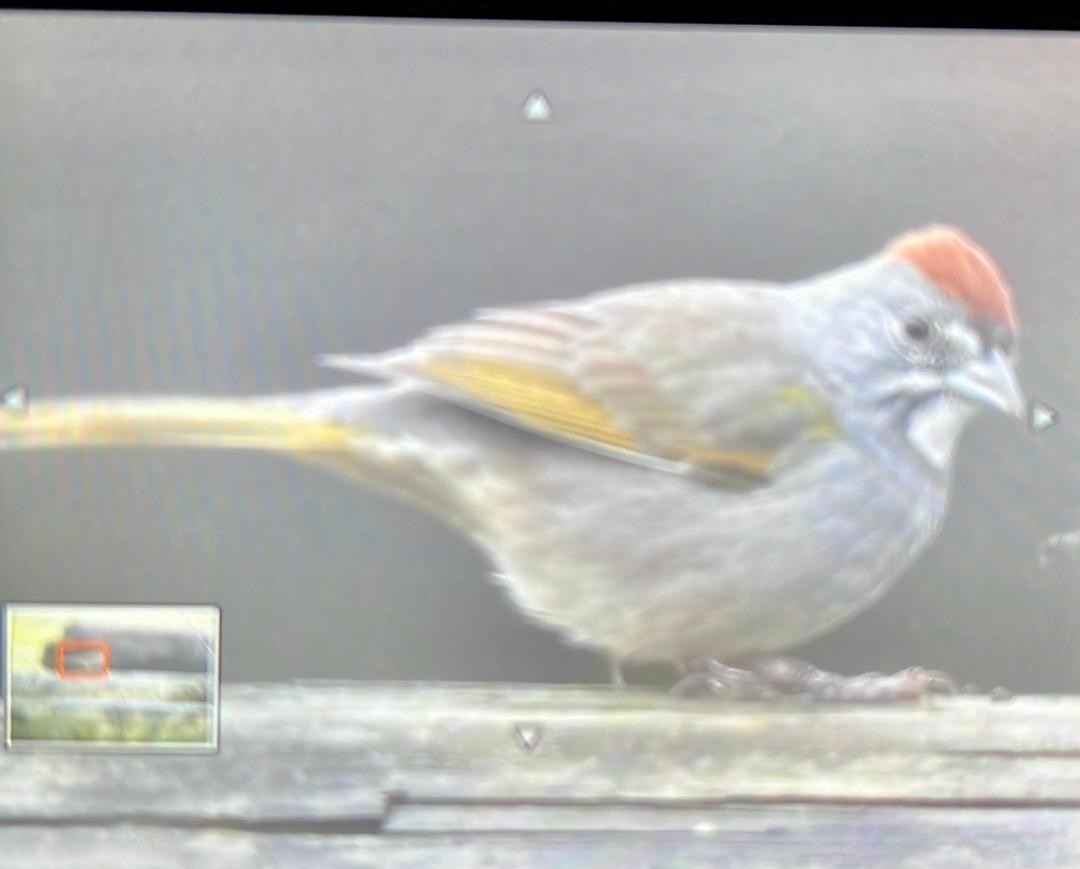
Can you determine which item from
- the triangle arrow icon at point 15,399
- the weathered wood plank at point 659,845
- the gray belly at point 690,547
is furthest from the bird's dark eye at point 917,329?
the triangle arrow icon at point 15,399

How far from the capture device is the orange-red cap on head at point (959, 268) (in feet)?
2.89

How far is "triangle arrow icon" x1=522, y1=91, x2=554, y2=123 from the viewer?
0.88 m

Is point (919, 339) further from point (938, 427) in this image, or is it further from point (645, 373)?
point (645, 373)

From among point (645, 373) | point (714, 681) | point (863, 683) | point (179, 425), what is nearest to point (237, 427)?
point (179, 425)

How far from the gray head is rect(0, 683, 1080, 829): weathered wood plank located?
238 millimetres

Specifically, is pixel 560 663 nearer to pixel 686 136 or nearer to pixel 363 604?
pixel 363 604

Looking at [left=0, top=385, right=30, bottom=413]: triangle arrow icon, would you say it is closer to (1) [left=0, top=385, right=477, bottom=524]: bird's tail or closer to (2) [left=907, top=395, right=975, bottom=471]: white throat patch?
(1) [left=0, top=385, right=477, bottom=524]: bird's tail

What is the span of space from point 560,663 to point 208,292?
0.42m

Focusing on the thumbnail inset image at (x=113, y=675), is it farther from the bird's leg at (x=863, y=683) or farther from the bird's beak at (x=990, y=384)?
the bird's beak at (x=990, y=384)

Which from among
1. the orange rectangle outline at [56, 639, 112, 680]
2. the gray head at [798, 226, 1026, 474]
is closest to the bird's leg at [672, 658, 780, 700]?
the gray head at [798, 226, 1026, 474]

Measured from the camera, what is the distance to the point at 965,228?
2.92ft

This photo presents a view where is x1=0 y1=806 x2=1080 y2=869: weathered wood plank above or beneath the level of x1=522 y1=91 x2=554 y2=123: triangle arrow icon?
beneath

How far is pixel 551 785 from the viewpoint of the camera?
34.9 inches

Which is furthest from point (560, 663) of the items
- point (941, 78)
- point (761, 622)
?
point (941, 78)
